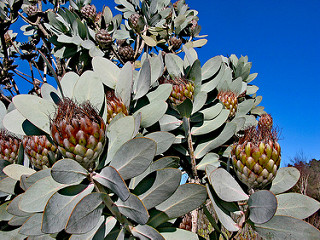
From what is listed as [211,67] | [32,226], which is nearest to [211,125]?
[211,67]

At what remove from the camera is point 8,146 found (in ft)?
3.14

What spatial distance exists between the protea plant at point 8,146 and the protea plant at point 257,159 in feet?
2.76

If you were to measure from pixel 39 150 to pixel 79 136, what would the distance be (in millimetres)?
330

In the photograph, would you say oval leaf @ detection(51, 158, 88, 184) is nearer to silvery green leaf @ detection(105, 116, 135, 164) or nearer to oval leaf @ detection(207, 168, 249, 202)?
silvery green leaf @ detection(105, 116, 135, 164)

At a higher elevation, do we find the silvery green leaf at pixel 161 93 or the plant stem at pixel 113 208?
the silvery green leaf at pixel 161 93

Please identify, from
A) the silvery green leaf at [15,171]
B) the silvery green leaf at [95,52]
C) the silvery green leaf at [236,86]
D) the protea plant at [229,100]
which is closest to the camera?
the silvery green leaf at [15,171]

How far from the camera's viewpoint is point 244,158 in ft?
2.70

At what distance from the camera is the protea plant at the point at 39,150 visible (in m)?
0.88

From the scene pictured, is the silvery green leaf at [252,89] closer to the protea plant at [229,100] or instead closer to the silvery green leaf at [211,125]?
the protea plant at [229,100]

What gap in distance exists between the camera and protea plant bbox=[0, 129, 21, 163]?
0.95 meters

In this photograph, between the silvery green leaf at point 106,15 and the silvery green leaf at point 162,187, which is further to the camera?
the silvery green leaf at point 106,15

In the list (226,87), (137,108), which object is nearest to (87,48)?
(137,108)

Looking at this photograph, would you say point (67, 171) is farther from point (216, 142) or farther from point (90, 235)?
point (216, 142)

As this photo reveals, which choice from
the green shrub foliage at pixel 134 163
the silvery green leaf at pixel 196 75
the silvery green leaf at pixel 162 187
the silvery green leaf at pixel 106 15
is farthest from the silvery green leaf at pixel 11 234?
the silvery green leaf at pixel 106 15
